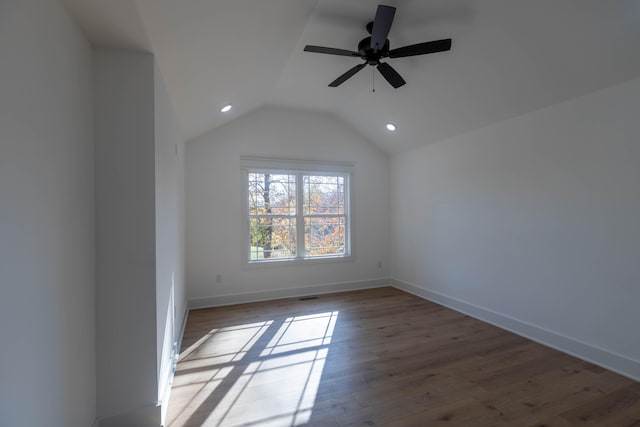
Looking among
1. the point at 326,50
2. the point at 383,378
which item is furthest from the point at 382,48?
the point at 383,378

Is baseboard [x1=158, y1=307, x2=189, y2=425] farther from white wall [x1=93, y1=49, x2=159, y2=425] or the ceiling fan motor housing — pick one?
the ceiling fan motor housing

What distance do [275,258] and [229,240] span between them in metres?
0.78

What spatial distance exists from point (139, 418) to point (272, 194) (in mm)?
3314

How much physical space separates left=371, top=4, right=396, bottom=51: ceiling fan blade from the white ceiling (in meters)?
0.37

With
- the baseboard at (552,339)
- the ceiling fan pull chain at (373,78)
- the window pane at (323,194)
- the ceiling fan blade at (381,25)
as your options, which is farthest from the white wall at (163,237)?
the baseboard at (552,339)

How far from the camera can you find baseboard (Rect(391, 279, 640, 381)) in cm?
238

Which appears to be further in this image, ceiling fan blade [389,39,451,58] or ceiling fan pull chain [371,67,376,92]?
ceiling fan pull chain [371,67,376,92]

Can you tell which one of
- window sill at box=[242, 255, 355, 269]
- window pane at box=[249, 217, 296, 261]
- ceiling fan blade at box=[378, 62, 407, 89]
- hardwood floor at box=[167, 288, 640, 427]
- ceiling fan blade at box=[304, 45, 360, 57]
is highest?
ceiling fan blade at box=[304, 45, 360, 57]

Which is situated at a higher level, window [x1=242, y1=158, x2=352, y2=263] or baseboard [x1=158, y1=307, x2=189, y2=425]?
window [x1=242, y1=158, x2=352, y2=263]

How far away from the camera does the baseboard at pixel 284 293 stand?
4.12 metres

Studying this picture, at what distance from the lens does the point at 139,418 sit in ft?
5.62

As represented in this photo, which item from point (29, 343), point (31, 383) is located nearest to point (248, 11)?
point (29, 343)

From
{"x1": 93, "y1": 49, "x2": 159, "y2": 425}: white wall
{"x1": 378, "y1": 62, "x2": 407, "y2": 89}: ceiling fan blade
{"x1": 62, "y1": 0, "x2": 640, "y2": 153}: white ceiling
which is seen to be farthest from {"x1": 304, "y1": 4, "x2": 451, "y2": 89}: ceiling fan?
{"x1": 93, "y1": 49, "x2": 159, "y2": 425}: white wall

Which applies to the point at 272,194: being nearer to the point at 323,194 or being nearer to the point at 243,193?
the point at 243,193
